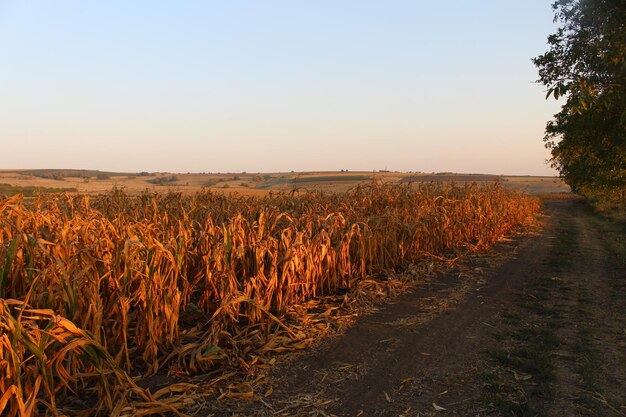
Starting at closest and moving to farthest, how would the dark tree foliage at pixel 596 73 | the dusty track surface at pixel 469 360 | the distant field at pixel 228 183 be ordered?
1. the dusty track surface at pixel 469 360
2. the dark tree foliage at pixel 596 73
3. the distant field at pixel 228 183

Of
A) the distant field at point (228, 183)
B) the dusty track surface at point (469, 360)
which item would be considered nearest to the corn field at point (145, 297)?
the dusty track surface at point (469, 360)

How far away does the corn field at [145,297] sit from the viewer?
300 centimetres

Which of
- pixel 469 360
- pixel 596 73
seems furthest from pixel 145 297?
pixel 596 73

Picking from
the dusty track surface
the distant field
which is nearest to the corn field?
the dusty track surface

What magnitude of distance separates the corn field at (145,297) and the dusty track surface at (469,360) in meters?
0.60

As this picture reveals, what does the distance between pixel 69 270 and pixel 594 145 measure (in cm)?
1305

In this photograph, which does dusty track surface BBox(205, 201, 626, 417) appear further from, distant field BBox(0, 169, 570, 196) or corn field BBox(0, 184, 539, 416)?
distant field BBox(0, 169, 570, 196)

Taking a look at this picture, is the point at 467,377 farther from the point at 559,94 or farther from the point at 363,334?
the point at 559,94

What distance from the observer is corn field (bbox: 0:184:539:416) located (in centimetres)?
300

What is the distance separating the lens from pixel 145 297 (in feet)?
12.9

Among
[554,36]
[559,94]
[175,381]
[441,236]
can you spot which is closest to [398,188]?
[441,236]

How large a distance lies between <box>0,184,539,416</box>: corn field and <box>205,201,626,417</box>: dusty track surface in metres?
0.60

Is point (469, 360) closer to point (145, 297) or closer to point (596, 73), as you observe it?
point (145, 297)

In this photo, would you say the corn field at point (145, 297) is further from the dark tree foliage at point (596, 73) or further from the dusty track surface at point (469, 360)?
the dark tree foliage at point (596, 73)
